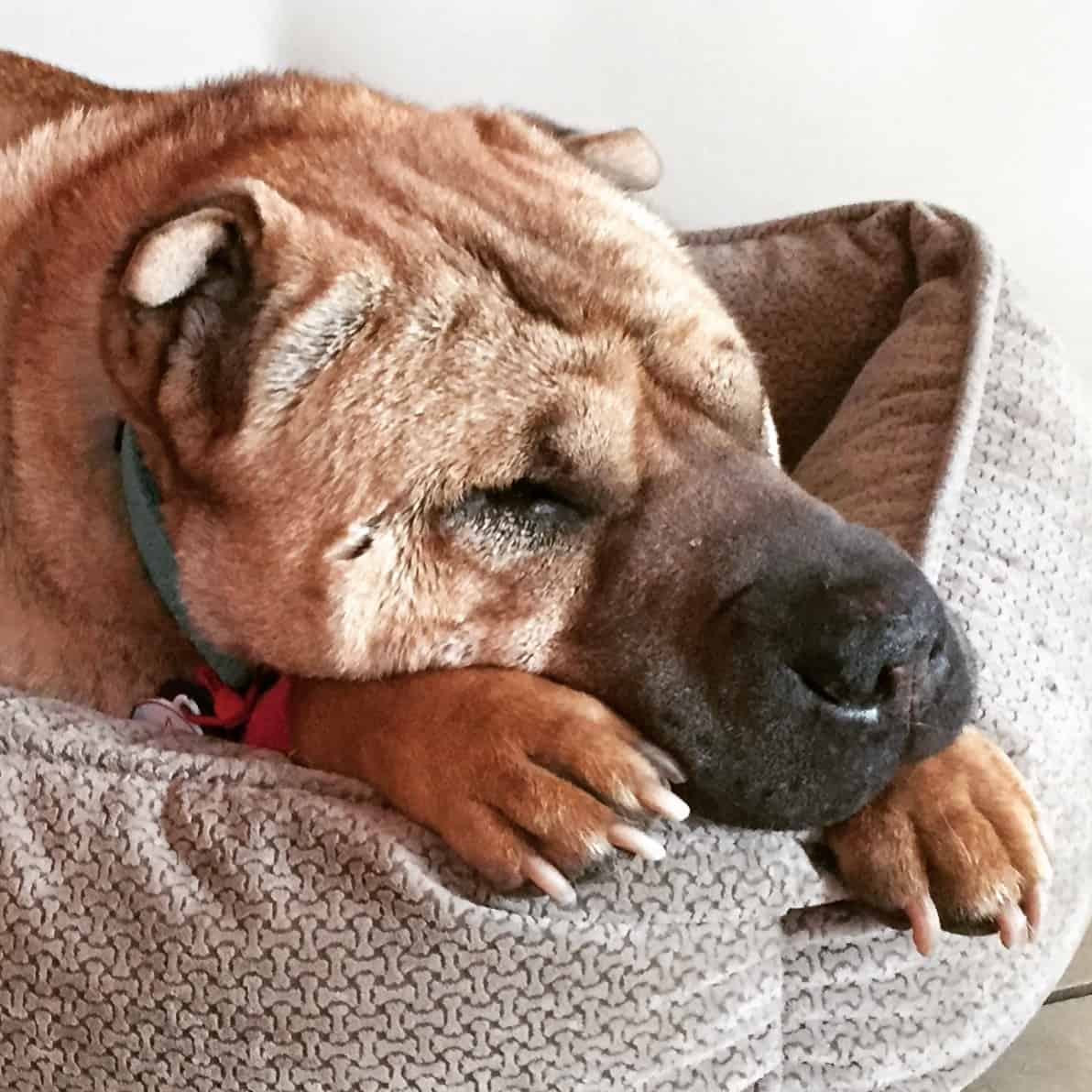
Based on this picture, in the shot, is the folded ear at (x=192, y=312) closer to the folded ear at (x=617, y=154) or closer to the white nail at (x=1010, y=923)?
the folded ear at (x=617, y=154)

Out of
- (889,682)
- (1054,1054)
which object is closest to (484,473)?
(889,682)

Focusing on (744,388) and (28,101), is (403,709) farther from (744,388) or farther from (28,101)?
(28,101)

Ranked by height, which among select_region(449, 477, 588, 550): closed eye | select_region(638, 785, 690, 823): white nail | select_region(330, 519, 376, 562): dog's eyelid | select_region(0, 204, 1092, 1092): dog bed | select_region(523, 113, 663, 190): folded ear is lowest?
select_region(0, 204, 1092, 1092): dog bed

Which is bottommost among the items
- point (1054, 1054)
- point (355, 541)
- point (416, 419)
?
point (1054, 1054)

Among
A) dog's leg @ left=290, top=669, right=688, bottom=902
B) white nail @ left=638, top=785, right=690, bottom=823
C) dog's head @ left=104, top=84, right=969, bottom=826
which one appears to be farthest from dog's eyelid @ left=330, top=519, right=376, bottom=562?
white nail @ left=638, top=785, right=690, bottom=823

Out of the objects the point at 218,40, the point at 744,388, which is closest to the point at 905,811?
the point at 744,388

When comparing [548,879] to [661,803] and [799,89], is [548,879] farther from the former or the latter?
[799,89]

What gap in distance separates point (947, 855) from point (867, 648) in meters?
0.20

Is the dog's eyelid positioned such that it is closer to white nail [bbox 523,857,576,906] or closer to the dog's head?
the dog's head

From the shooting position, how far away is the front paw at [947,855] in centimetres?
112

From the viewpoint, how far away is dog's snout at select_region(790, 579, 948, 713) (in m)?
1.08

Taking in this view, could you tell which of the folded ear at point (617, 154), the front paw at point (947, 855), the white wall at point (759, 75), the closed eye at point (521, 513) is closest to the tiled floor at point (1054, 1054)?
the front paw at point (947, 855)

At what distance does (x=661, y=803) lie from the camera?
3.53ft

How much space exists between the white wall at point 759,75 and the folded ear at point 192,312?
140 centimetres
